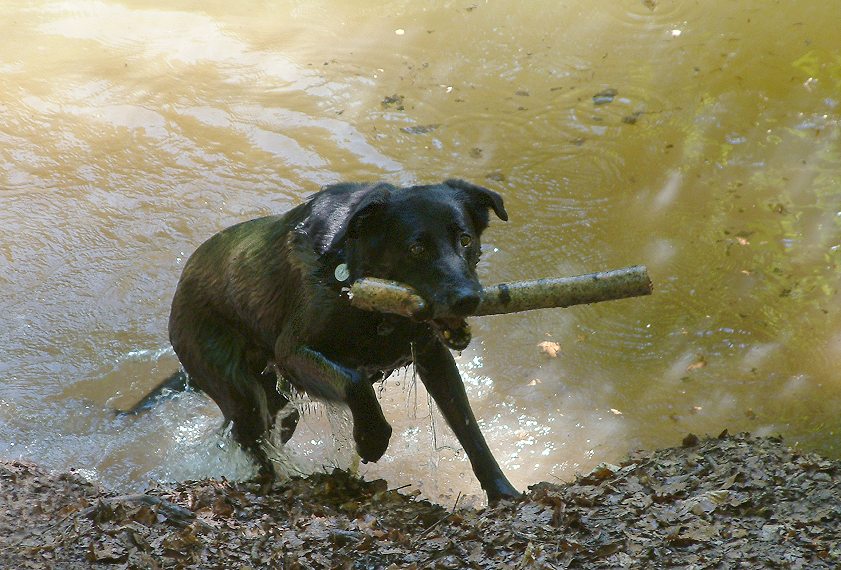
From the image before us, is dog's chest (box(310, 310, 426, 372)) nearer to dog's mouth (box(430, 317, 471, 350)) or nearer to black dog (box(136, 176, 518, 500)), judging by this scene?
black dog (box(136, 176, 518, 500))

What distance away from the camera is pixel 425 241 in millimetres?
5090

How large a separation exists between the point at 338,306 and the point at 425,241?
74 cm

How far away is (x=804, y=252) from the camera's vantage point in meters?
8.34

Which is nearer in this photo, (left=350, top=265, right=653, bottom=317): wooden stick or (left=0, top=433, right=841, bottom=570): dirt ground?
(left=0, top=433, right=841, bottom=570): dirt ground

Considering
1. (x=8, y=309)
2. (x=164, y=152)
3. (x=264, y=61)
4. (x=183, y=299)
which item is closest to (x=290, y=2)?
(x=264, y=61)

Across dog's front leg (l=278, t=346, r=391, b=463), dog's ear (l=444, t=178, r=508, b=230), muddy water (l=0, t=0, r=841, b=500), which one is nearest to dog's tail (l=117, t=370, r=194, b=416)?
muddy water (l=0, t=0, r=841, b=500)

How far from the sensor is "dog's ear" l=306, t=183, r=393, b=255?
5.19 m

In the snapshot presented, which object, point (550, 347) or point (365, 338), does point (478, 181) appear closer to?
point (550, 347)

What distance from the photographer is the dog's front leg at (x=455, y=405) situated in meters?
5.81

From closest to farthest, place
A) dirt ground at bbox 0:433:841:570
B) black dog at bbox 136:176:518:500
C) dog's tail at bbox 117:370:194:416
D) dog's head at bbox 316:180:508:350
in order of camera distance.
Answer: dirt ground at bbox 0:433:841:570, dog's head at bbox 316:180:508:350, black dog at bbox 136:176:518:500, dog's tail at bbox 117:370:194:416

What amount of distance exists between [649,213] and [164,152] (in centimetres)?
589

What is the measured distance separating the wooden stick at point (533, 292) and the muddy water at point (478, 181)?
1.47 meters

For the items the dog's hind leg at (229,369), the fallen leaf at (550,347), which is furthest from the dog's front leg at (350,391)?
the fallen leaf at (550,347)

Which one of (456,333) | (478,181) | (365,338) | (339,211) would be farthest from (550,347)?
(456,333)
